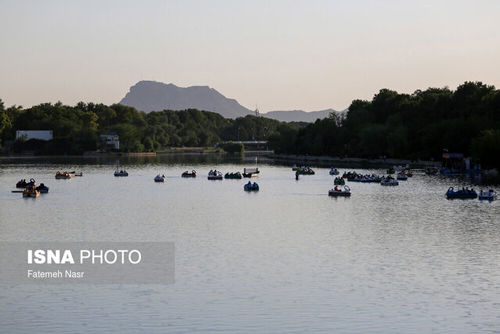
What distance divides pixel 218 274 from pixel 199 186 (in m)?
88.9

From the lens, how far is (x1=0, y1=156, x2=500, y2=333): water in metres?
36.8

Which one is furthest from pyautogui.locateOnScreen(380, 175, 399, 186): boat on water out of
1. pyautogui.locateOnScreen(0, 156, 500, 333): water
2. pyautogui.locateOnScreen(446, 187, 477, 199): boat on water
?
pyautogui.locateOnScreen(446, 187, 477, 199): boat on water

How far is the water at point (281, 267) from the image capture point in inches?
1451

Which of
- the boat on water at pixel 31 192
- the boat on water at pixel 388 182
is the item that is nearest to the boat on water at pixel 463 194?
the boat on water at pixel 388 182

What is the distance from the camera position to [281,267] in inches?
1989

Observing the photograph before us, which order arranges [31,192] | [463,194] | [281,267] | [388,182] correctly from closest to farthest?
[281,267], [463,194], [31,192], [388,182]

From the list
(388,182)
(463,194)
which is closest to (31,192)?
(388,182)

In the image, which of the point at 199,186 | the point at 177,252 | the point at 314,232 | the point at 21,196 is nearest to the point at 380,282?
the point at 177,252

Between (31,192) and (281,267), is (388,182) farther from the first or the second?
(281,267)

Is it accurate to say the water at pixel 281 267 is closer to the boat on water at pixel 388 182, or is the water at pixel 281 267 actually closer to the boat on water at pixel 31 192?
the boat on water at pixel 31 192

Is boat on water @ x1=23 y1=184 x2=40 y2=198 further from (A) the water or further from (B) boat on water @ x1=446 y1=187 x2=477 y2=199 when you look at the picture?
(B) boat on water @ x1=446 y1=187 x2=477 y2=199

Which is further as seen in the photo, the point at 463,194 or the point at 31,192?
the point at 31,192

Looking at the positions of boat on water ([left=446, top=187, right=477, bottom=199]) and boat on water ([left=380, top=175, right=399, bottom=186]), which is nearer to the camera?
boat on water ([left=446, top=187, right=477, bottom=199])

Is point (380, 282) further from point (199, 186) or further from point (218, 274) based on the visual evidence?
point (199, 186)
